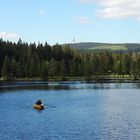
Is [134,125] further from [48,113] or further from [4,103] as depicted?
[4,103]

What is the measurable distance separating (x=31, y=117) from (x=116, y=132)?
1054 inches

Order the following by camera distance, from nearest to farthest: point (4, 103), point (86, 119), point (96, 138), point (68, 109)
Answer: point (96, 138) → point (86, 119) → point (68, 109) → point (4, 103)

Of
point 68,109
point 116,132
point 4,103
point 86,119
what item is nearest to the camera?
point 116,132

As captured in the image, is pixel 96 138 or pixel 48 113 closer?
pixel 96 138

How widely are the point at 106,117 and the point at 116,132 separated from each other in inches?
763

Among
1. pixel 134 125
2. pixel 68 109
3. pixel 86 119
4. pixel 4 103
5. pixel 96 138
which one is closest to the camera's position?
pixel 96 138

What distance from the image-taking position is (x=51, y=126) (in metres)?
77.6

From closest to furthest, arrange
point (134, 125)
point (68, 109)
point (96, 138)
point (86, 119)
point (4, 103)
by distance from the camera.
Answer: point (96, 138), point (134, 125), point (86, 119), point (68, 109), point (4, 103)

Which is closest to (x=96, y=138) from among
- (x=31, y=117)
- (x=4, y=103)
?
(x=31, y=117)

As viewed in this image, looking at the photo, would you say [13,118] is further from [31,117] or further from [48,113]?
[48,113]

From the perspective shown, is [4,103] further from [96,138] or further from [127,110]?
[96,138]

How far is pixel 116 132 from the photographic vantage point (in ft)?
229

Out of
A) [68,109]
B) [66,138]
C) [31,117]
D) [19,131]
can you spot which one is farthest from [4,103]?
[66,138]

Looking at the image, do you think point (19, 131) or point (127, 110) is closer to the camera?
point (19, 131)
